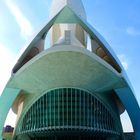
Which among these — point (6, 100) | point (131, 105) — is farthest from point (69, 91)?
point (6, 100)

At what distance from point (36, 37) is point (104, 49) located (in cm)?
759

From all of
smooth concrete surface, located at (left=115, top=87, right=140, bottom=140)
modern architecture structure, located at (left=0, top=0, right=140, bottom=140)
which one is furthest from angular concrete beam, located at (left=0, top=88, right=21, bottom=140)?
smooth concrete surface, located at (left=115, top=87, right=140, bottom=140)

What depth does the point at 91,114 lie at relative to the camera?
31859 millimetres

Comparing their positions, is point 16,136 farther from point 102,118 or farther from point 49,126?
point 102,118

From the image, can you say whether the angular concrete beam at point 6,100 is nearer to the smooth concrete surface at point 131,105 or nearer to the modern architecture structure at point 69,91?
the modern architecture structure at point 69,91

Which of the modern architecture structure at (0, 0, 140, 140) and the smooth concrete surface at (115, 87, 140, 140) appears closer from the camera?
the modern architecture structure at (0, 0, 140, 140)

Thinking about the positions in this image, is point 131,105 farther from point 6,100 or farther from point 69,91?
point 6,100

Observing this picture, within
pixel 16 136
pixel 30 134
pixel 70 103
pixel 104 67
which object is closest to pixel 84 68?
pixel 104 67

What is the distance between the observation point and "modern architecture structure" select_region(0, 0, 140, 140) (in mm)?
29750

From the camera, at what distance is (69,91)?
32.0m

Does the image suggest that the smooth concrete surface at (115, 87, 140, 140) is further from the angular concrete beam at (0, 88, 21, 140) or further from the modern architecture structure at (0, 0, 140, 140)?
the angular concrete beam at (0, 88, 21, 140)

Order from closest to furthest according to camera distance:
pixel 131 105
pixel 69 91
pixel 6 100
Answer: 1. pixel 69 91
2. pixel 131 105
3. pixel 6 100

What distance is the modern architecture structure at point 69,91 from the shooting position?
97.6 ft

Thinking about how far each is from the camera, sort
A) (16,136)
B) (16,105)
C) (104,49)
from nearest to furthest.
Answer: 1. (104,49)
2. (16,136)
3. (16,105)
